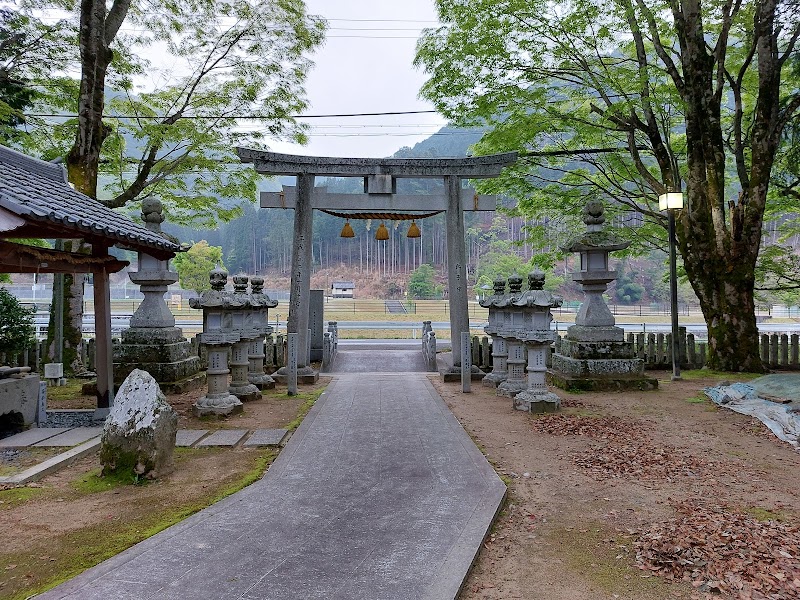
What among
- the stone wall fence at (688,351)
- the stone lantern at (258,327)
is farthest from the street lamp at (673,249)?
the stone lantern at (258,327)

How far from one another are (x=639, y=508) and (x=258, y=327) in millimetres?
7182

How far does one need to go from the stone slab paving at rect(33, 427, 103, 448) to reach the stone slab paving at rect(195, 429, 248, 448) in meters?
1.27

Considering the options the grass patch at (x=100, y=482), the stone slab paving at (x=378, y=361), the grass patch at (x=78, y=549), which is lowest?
the stone slab paving at (x=378, y=361)

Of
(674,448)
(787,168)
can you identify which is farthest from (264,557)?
(787,168)

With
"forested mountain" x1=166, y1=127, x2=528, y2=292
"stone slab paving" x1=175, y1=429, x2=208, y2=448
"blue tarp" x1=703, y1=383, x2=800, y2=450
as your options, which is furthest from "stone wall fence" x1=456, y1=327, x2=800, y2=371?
"forested mountain" x1=166, y1=127, x2=528, y2=292

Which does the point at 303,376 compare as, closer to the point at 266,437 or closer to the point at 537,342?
the point at 266,437

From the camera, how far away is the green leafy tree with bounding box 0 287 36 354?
9.94 metres

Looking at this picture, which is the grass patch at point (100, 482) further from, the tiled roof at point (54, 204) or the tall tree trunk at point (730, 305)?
the tall tree trunk at point (730, 305)

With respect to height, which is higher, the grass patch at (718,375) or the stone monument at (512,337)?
the stone monument at (512,337)

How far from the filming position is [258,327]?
9266mm

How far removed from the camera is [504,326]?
939 centimetres

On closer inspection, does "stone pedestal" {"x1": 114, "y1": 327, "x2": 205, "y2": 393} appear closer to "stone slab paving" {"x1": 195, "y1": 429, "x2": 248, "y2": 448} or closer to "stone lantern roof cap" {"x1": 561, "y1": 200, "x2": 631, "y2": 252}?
"stone slab paving" {"x1": 195, "y1": 429, "x2": 248, "y2": 448}

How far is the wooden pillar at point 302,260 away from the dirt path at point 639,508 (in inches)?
207

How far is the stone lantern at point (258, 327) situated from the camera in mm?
9109
